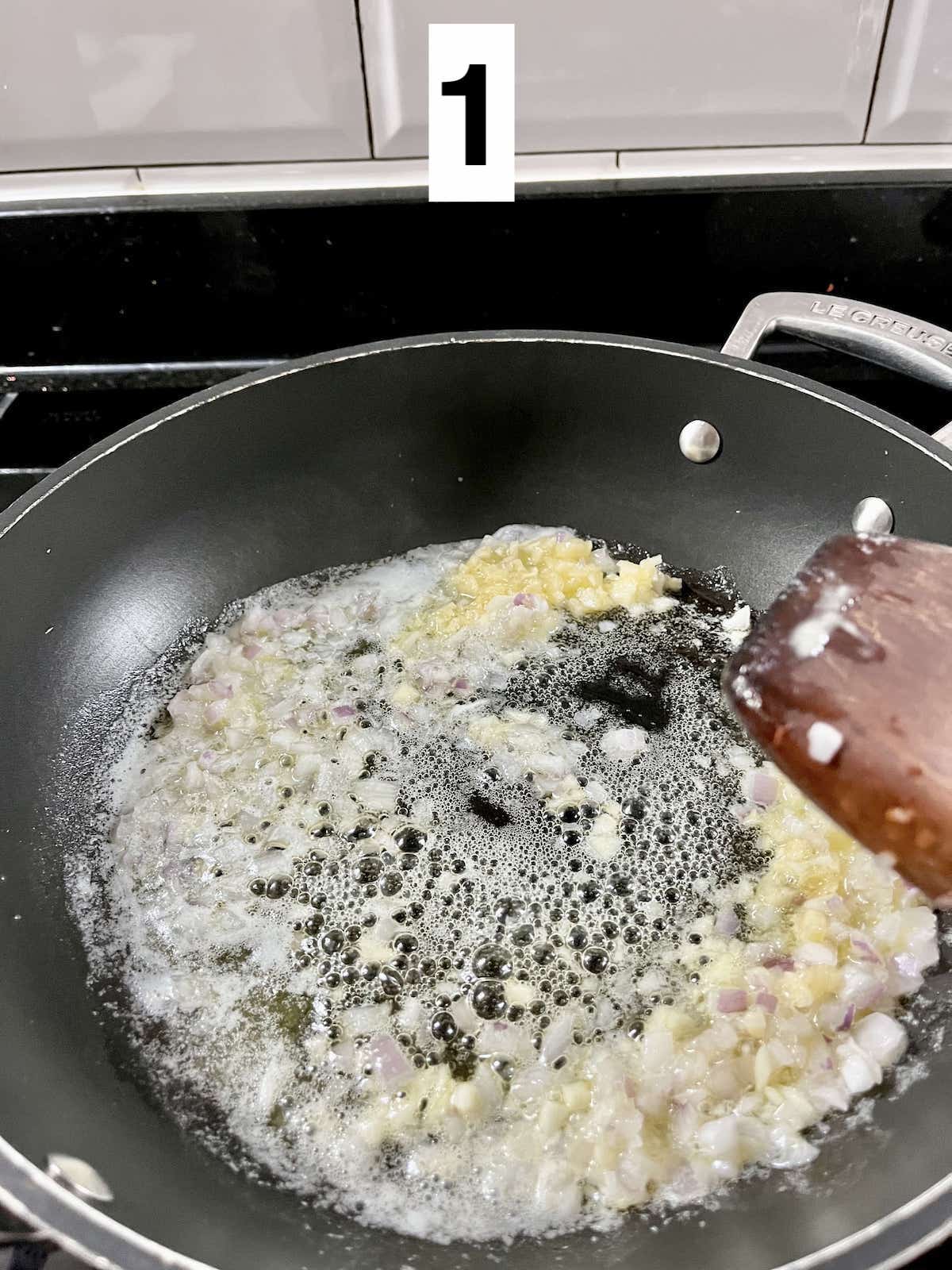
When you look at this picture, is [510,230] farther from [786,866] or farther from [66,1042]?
[66,1042]

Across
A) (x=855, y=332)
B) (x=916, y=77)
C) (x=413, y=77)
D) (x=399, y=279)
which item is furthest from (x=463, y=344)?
(x=916, y=77)

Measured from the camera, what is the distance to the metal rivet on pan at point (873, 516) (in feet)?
3.89

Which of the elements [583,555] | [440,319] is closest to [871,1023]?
[583,555]

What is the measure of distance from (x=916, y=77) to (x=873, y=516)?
532 mm

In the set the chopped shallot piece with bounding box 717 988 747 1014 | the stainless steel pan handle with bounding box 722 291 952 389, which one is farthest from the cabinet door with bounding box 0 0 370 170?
the chopped shallot piece with bounding box 717 988 747 1014

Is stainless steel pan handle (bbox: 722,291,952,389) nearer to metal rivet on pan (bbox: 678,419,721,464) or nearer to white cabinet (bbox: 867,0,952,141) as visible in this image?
metal rivet on pan (bbox: 678,419,721,464)

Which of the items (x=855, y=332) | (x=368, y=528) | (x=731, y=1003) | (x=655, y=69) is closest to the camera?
(x=731, y=1003)

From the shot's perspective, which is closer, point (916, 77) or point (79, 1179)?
point (79, 1179)

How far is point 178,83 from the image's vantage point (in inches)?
48.9

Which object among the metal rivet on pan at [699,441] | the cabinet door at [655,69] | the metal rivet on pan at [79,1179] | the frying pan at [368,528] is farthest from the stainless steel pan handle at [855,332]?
the metal rivet on pan at [79,1179]

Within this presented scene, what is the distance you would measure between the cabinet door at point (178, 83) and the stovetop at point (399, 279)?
76 mm

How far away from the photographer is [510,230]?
1.34 meters

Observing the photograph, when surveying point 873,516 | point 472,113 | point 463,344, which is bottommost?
point 873,516

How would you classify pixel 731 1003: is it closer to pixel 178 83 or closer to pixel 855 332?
pixel 855 332
